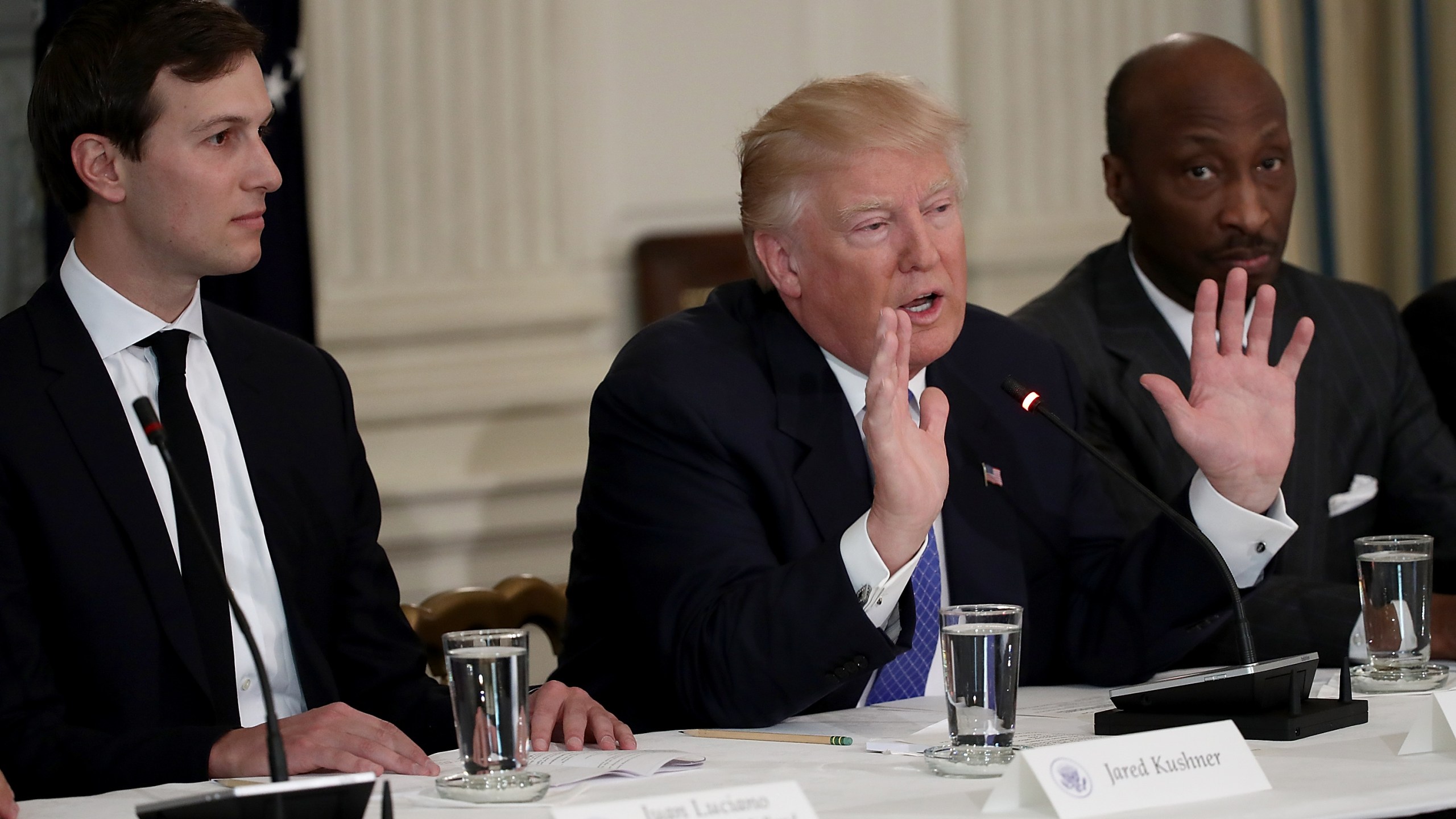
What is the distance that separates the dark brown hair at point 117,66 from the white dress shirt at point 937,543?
903 mm

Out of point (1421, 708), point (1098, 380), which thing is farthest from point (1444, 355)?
point (1421, 708)

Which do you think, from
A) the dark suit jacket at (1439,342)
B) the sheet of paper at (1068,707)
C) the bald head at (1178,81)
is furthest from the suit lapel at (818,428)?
the dark suit jacket at (1439,342)

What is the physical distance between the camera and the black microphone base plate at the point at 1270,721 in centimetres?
165

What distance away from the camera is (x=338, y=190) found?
368 centimetres

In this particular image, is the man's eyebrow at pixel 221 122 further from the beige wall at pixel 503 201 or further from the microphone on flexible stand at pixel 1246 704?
the beige wall at pixel 503 201

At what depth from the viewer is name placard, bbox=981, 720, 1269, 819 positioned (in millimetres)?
1368

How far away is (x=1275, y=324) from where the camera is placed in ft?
9.58

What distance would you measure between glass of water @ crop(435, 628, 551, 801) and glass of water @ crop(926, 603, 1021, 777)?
378 mm

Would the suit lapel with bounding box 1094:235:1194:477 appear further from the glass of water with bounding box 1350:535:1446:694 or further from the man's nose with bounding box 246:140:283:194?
the man's nose with bounding box 246:140:283:194

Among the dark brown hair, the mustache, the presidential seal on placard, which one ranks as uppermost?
the dark brown hair

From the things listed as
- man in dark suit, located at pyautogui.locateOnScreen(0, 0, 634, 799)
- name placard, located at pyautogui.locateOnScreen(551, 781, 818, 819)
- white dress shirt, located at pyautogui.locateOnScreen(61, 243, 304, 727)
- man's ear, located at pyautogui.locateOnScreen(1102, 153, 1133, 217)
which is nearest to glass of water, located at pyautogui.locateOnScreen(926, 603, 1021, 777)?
name placard, located at pyautogui.locateOnScreen(551, 781, 818, 819)

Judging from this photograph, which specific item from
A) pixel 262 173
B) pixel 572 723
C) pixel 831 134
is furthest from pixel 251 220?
pixel 572 723

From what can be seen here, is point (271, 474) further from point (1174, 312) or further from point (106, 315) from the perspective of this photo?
point (1174, 312)

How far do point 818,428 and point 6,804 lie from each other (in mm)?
1098
